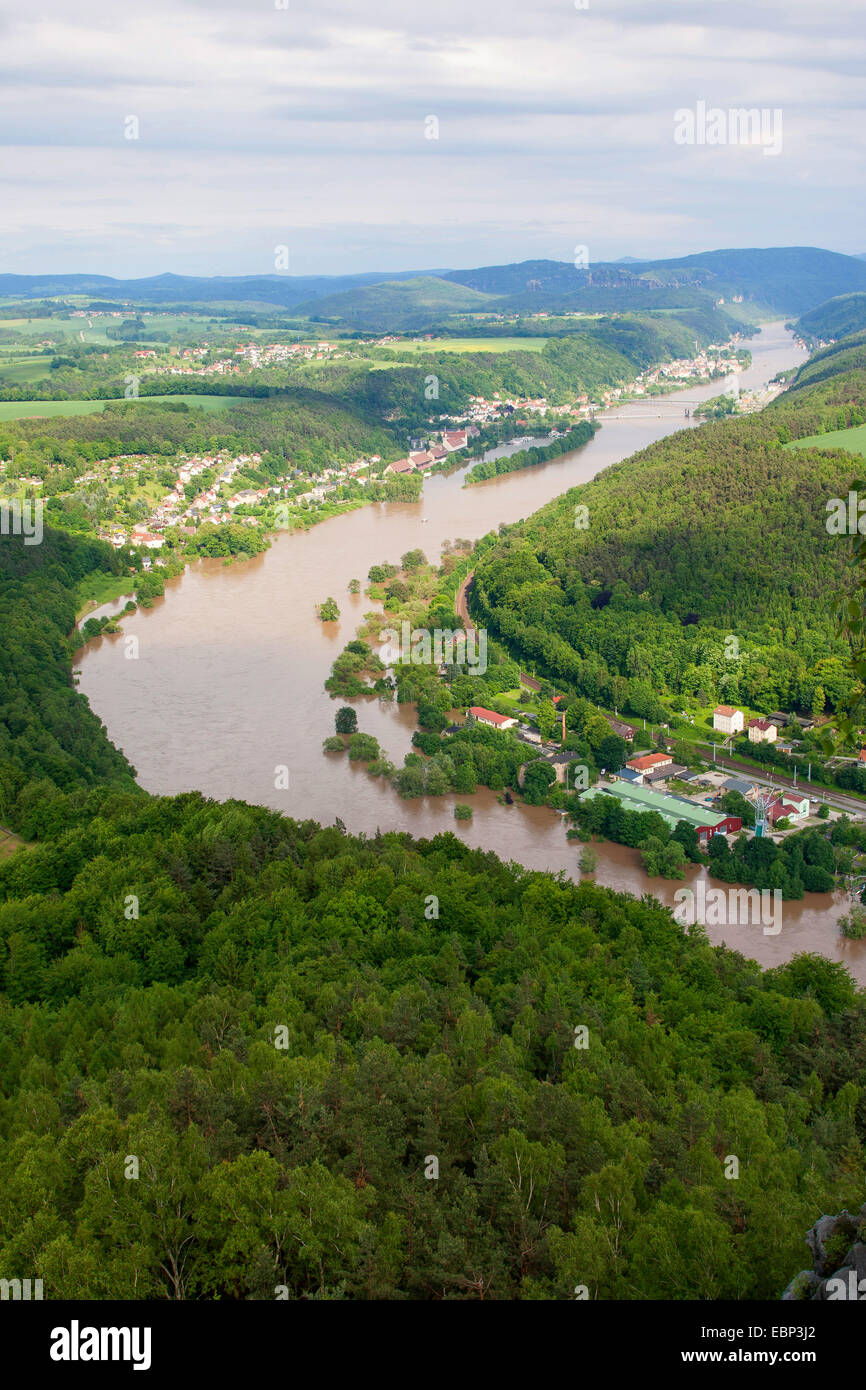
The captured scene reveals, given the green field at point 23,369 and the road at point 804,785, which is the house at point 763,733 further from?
the green field at point 23,369

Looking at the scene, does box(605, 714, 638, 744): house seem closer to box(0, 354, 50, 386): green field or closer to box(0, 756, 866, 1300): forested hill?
box(0, 756, 866, 1300): forested hill

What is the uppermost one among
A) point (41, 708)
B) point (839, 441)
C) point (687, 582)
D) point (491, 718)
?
point (839, 441)

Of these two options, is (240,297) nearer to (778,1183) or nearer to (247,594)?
(247,594)

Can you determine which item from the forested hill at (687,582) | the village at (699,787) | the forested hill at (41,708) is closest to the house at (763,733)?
the village at (699,787)

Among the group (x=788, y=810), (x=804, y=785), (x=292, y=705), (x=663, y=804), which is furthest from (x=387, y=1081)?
(x=292, y=705)

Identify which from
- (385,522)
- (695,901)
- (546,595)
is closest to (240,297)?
(385,522)

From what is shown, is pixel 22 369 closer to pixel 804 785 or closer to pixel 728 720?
pixel 728 720
